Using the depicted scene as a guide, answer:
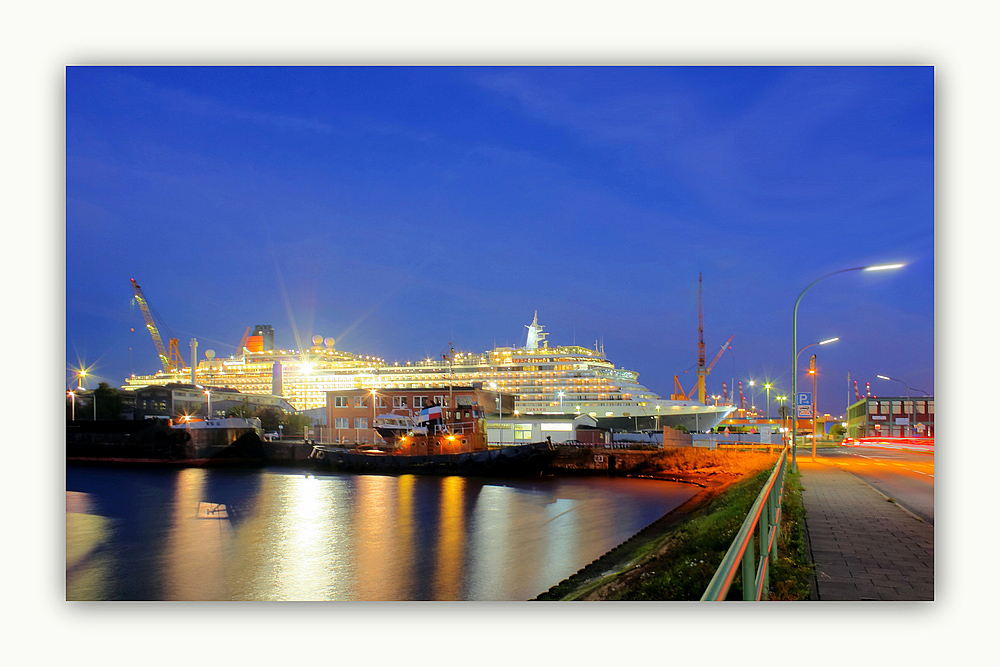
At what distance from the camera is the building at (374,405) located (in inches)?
625

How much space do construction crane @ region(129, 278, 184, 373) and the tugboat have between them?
Result: 27.2 ft

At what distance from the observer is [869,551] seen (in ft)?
19.1

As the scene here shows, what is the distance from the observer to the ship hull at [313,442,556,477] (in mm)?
22219

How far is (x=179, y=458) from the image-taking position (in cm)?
1745

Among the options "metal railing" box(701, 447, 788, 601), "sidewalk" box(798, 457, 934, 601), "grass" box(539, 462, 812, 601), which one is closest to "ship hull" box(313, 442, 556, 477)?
"grass" box(539, 462, 812, 601)

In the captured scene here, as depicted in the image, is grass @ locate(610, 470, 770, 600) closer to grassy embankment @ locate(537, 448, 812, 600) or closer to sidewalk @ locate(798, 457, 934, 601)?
grassy embankment @ locate(537, 448, 812, 600)

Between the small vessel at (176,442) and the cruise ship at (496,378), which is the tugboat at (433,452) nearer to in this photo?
the cruise ship at (496,378)

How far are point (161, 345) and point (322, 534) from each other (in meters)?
5.65

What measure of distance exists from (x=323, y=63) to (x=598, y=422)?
28.8 m

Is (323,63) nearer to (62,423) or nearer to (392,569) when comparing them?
(62,423)

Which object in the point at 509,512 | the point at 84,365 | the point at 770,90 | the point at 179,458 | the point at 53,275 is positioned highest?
the point at 770,90

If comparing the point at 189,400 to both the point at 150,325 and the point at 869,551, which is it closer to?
the point at 150,325

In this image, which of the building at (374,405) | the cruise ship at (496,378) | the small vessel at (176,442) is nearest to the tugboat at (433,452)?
the building at (374,405)

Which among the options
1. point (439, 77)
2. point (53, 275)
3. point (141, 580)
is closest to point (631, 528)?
point (141, 580)
